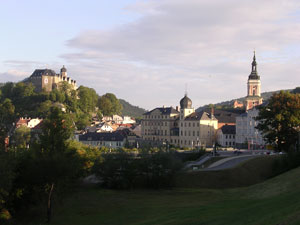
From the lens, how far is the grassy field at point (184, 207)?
91.1 feet

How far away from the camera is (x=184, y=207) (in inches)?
1560

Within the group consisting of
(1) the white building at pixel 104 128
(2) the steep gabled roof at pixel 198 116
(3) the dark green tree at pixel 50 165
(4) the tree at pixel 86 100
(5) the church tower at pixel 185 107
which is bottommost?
(3) the dark green tree at pixel 50 165

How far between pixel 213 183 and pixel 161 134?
83536 millimetres

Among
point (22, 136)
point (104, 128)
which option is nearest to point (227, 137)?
point (104, 128)

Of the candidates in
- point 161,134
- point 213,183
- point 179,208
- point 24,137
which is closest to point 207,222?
point 179,208

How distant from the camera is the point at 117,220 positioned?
37.5 meters

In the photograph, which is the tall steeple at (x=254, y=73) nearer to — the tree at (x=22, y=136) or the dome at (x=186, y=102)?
the dome at (x=186, y=102)

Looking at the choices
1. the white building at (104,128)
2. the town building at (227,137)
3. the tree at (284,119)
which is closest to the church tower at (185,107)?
the town building at (227,137)

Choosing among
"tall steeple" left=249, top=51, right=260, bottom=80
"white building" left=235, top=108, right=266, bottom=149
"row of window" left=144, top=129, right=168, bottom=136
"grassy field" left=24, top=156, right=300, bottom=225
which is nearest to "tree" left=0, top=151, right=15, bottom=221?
"grassy field" left=24, top=156, right=300, bottom=225

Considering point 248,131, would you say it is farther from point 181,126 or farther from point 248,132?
point 181,126

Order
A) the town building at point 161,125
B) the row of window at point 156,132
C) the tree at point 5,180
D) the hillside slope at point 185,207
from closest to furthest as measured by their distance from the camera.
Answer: the hillside slope at point 185,207
the tree at point 5,180
the town building at point 161,125
the row of window at point 156,132

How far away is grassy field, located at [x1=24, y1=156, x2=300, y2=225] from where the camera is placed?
27.8 meters

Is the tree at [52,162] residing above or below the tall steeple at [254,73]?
below

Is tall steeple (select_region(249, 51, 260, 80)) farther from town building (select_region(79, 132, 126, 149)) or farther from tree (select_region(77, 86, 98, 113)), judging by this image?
tree (select_region(77, 86, 98, 113))
